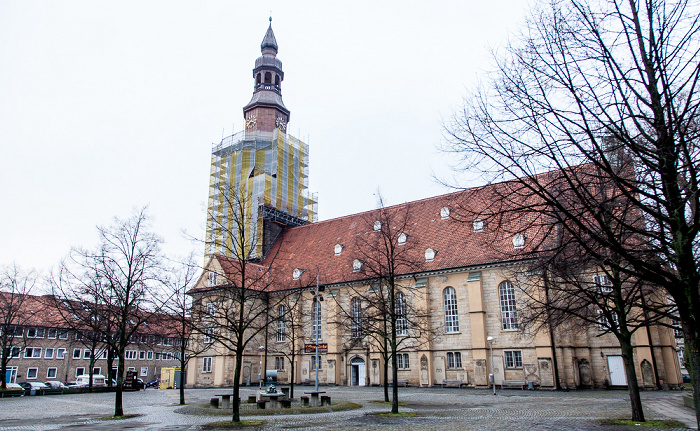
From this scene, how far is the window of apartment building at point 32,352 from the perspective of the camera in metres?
57.0

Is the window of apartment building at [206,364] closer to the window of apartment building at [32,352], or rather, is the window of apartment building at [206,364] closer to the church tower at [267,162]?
the church tower at [267,162]

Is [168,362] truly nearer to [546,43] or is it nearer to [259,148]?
[259,148]

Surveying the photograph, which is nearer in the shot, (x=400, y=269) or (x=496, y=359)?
(x=496, y=359)

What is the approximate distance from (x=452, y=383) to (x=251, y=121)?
41220 mm

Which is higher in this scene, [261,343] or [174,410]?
[261,343]

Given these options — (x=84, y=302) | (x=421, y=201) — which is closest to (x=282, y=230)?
(x=421, y=201)

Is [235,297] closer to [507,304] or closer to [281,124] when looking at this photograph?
[507,304]

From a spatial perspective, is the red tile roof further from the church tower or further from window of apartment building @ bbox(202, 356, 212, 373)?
window of apartment building @ bbox(202, 356, 212, 373)

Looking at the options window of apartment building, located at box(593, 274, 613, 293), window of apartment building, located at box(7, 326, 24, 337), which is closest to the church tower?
window of apartment building, located at box(7, 326, 24, 337)

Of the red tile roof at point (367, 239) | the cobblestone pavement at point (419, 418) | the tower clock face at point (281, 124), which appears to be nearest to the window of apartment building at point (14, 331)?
the cobblestone pavement at point (419, 418)

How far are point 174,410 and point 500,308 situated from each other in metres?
22.4

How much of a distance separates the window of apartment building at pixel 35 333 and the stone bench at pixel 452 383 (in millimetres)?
48228

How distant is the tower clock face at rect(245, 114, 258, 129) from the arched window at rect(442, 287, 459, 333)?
3564 centimetres

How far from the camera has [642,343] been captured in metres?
30.4
